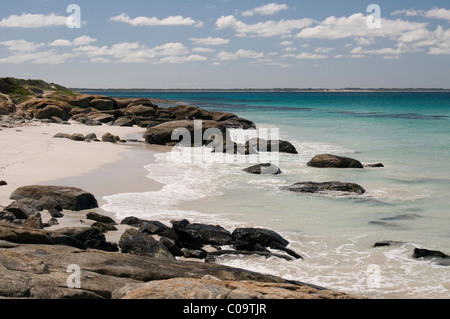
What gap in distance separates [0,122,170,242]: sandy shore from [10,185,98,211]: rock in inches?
9.7

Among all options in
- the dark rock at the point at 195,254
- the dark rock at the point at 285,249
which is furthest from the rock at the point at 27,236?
the dark rock at the point at 285,249

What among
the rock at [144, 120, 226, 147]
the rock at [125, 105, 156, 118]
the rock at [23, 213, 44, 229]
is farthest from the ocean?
the rock at [125, 105, 156, 118]

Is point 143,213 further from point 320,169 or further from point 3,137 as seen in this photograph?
point 3,137

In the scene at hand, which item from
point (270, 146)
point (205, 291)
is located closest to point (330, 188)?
point (205, 291)

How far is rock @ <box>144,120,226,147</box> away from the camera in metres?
29.3

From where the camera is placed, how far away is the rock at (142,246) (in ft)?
27.2

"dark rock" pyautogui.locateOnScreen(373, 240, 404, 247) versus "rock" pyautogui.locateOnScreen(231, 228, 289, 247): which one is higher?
"rock" pyautogui.locateOnScreen(231, 228, 289, 247)

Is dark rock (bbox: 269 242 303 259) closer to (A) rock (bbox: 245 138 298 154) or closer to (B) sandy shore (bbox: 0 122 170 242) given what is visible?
(B) sandy shore (bbox: 0 122 170 242)

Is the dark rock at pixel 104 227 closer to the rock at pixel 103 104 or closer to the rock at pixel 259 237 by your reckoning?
the rock at pixel 259 237

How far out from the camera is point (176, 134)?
29578 mm

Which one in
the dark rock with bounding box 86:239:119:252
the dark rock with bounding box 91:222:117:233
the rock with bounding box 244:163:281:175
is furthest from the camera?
the rock with bounding box 244:163:281:175

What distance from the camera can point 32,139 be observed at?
25.2 m

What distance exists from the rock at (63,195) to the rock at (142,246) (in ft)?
12.3

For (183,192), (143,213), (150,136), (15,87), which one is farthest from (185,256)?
(15,87)
